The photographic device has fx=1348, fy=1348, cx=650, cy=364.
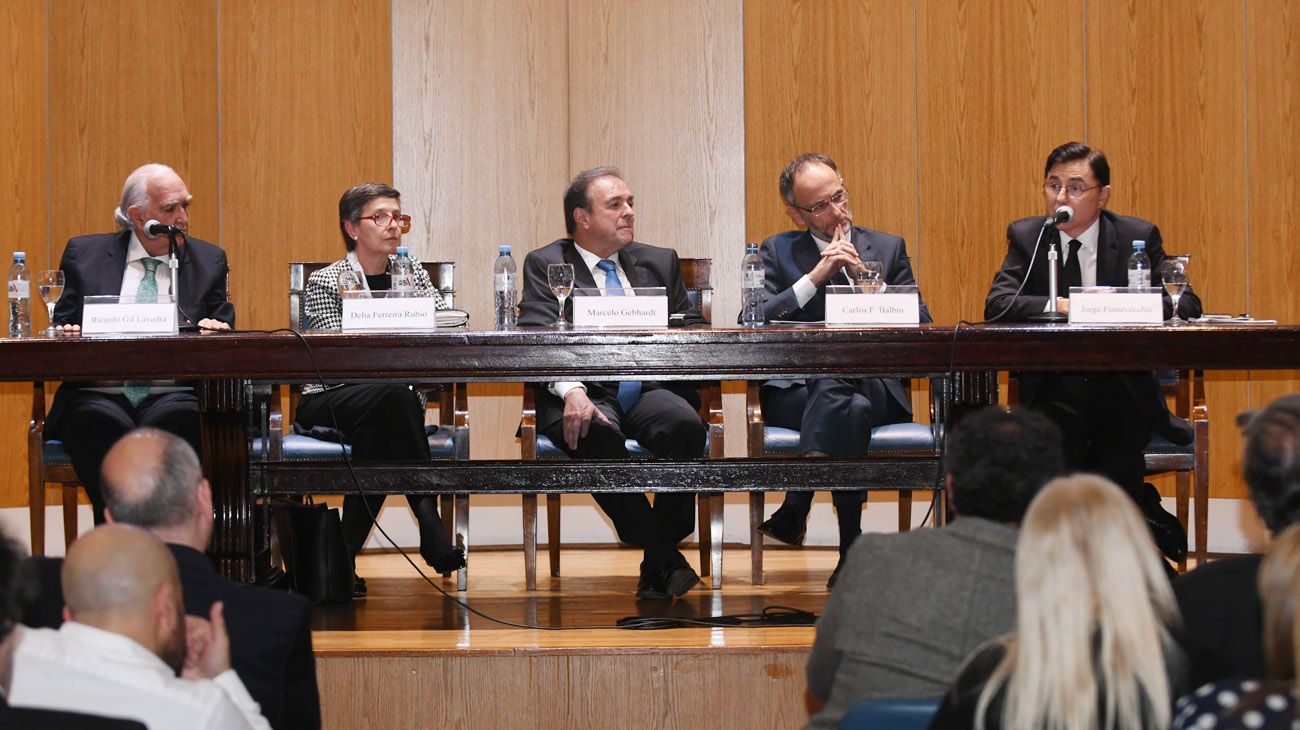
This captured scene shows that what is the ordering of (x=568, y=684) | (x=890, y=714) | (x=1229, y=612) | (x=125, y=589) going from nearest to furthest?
(x=890, y=714), (x=125, y=589), (x=1229, y=612), (x=568, y=684)

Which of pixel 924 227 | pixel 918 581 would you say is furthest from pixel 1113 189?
pixel 918 581

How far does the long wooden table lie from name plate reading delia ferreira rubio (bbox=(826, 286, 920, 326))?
0.75 feet

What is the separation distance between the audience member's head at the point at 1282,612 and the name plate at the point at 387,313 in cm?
234

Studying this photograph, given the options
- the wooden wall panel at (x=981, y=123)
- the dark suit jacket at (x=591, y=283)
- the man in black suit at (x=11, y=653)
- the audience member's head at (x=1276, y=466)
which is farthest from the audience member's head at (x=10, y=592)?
the wooden wall panel at (x=981, y=123)

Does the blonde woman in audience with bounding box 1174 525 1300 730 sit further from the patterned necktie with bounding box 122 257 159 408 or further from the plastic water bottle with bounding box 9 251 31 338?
the patterned necktie with bounding box 122 257 159 408

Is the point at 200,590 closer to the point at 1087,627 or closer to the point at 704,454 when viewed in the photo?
the point at 1087,627

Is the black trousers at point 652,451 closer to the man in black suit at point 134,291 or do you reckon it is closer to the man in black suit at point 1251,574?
the man in black suit at point 134,291

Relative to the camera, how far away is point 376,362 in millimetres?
3227

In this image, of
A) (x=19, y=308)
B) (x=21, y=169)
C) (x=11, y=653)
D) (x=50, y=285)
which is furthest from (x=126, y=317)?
(x=21, y=169)

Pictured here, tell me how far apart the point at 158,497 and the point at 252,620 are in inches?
10.4

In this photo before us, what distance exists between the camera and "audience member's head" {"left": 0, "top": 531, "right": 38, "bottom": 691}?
167 centimetres

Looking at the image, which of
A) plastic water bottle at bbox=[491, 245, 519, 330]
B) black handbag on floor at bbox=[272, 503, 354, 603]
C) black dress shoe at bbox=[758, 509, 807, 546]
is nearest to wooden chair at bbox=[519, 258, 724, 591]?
black dress shoe at bbox=[758, 509, 807, 546]

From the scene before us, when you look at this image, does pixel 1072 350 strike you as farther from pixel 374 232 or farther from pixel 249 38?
pixel 249 38

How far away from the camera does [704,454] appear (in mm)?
4125
